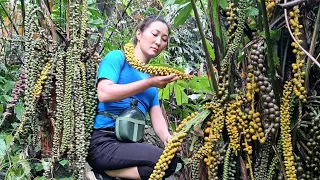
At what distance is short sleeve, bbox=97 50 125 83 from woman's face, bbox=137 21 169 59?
0.32 feet

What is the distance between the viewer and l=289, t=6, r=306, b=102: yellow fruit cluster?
974mm

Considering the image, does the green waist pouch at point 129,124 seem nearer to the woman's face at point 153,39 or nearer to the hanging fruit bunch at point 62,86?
the hanging fruit bunch at point 62,86

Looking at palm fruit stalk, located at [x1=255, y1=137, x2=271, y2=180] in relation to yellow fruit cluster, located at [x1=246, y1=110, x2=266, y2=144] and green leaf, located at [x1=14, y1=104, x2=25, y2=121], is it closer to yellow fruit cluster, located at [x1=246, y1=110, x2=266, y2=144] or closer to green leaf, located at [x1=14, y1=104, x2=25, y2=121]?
yellow fruit cluster, located at [x1=246, y1=110, x2=266, y2=144]

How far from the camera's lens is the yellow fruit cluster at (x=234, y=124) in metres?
1.04

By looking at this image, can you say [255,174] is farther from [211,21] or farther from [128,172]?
[128,172]

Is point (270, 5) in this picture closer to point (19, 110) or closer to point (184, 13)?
point (184, 13)

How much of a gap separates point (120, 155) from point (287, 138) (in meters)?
0.62

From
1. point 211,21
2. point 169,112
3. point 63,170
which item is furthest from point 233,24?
point 169,112

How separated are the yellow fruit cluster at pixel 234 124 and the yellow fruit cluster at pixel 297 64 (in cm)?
15

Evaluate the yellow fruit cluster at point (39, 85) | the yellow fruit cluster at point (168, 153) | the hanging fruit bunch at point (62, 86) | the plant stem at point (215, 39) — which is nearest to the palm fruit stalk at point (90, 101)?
the hanging fruit bunch at point (62, 86)

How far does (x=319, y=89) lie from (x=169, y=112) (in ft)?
4.44

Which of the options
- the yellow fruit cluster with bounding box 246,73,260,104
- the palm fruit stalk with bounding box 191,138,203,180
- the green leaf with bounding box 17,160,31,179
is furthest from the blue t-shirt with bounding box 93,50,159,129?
the yellow fruit cluster with bounding box 246,73,260,104

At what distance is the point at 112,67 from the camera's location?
4.59 ft

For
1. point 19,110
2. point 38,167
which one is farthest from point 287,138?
point 19,110
